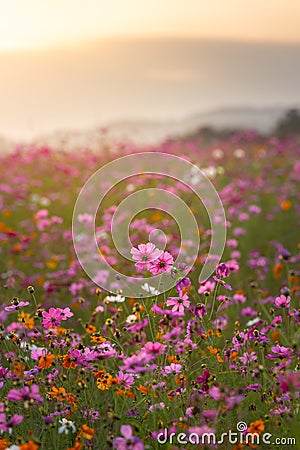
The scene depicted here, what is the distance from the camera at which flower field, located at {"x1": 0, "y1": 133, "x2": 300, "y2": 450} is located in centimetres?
209

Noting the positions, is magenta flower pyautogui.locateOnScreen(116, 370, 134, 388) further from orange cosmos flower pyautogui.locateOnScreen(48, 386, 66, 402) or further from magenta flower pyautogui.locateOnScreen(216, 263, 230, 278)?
magenta flower pyautogui.locateOnScreen(216, 263, 230, 278)

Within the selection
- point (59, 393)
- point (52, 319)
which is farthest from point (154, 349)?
point (52, 319)

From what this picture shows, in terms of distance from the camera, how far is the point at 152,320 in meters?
2.62

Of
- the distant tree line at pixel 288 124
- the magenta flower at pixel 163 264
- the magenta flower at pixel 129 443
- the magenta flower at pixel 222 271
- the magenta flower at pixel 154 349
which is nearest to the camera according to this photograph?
the magenta flower at pixel 129 443

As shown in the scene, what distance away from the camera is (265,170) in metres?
6.93

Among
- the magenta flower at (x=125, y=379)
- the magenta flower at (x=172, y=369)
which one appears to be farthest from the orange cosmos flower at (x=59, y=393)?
the magenta flower at (x=172, y=369)

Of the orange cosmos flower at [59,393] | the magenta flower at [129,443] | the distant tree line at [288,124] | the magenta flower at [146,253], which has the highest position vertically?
the distant tree line at [288,124]

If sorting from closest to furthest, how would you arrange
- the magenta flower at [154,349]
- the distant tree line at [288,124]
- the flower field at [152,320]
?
the magenta flower at [154,349] → the flower field at [152,320] → the distant tree line at [288,124]

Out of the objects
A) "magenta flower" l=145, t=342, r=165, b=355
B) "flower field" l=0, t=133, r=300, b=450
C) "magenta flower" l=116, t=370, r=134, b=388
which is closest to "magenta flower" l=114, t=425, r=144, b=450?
"flower field" l=0, t=133, r=300, b=450

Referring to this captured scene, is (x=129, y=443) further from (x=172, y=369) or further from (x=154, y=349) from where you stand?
(x=172, y=369)

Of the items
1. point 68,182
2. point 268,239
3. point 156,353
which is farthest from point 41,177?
point 156,353

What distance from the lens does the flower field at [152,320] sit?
209 cm

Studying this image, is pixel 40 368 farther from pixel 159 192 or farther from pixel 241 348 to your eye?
pixel 159 192

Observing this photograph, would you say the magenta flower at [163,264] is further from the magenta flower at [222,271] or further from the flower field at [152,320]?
the magenta flower at [222,271]
